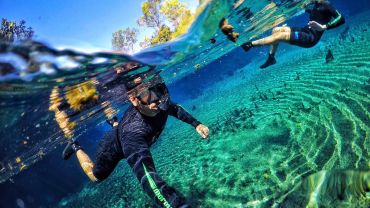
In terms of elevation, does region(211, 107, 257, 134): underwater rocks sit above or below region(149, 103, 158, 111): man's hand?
below

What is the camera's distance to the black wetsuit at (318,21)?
29.9ft

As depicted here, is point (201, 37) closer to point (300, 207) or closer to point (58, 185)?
point (300, 207)

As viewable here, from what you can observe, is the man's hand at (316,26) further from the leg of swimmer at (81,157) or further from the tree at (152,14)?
the tree at (152,14)

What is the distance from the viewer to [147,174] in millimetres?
5000

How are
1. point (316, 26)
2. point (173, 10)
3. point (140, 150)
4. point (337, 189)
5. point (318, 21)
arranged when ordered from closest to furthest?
point (337, 189) < point (140, 150) < point (316, 26) < point (318, 21) < point (173, 10)

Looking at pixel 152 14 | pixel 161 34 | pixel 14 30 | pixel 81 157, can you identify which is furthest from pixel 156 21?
pixel 81 157

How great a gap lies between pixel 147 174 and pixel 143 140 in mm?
1181

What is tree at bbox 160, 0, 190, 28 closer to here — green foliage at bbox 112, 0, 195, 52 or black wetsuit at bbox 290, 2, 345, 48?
green foliage at bbox 112, 0, 195, 52

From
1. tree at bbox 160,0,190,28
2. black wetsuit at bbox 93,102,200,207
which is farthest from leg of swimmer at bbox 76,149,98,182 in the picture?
tree at bbox 160,0,190,28

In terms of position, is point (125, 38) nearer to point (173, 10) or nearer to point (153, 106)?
point (173, 10)

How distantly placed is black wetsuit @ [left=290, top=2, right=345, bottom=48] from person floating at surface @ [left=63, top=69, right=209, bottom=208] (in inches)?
197

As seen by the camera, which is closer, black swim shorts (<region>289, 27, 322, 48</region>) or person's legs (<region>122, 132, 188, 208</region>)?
person's legs (<region>122, 132, 188, 208</region>)

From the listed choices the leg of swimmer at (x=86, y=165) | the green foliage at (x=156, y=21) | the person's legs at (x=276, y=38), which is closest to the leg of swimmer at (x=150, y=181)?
the leg of swimmer at (x=86, y=165)

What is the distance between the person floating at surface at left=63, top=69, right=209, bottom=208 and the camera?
4770 millimetres
